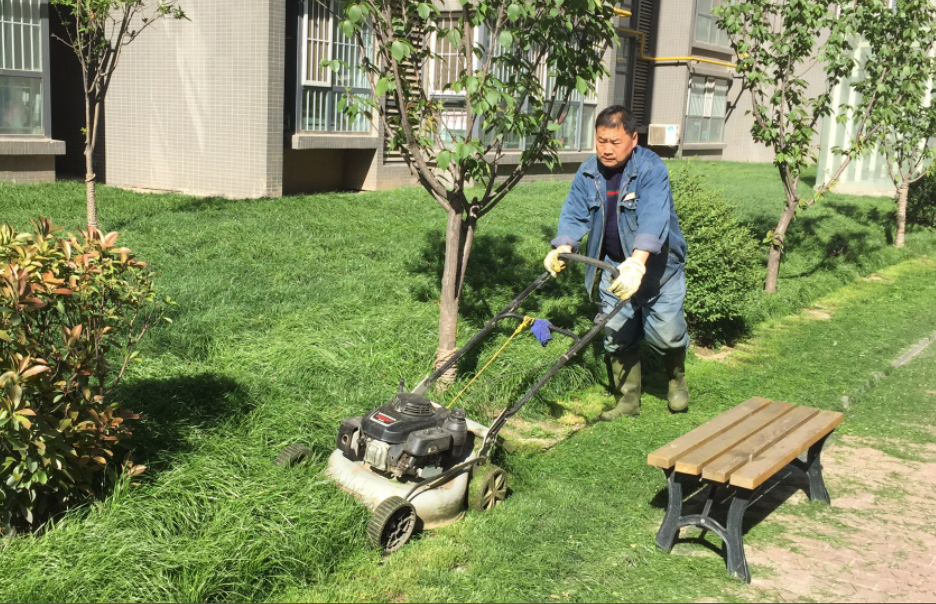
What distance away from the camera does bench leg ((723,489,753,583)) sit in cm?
411

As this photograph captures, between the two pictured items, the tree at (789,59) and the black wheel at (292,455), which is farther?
the tree at (789,59)

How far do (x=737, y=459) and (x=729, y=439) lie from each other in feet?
0.97

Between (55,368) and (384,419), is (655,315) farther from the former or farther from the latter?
(55,368)

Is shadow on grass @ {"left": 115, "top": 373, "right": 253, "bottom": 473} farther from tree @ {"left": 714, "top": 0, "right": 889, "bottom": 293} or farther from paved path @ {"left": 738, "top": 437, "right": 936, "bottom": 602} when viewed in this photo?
tree @ {"left": 714, "top": 0, "right": 889, "bottom": 293}

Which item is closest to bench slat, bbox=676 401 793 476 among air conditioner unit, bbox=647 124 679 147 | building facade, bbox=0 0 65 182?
building facade, bbox=0 0 65 182

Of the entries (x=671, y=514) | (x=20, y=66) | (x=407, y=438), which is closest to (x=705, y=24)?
(x=20, y=66)

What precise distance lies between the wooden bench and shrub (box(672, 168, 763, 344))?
279cm

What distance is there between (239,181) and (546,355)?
782cm

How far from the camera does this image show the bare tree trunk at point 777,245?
32.7 feet

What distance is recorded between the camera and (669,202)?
217 inches

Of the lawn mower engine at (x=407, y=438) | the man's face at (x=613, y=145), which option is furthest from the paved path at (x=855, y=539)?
the man's face at (x=613, y=145)

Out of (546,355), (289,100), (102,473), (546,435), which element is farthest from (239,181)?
(102,473)

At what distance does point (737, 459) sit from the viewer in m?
4.27

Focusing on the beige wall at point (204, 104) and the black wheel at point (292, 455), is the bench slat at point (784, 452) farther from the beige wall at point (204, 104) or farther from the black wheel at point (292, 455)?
the beige wall at point (204, 104)
